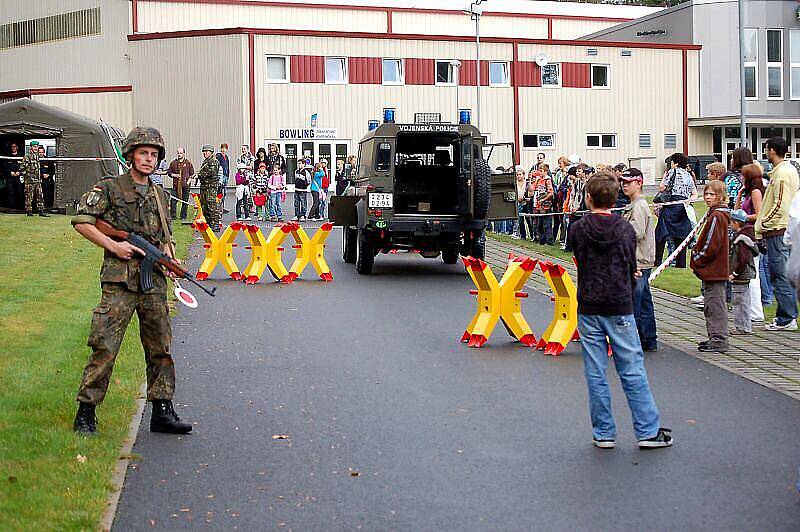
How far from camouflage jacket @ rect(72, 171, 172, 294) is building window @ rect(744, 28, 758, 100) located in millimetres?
52703

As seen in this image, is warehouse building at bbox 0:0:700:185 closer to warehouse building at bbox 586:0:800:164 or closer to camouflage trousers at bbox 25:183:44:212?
warehouse building at bbox 586:0:800:164

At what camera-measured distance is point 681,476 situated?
7.02 meters

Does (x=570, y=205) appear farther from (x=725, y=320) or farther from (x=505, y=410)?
(x=505, y=410)

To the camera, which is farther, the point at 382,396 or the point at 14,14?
the point at 14,14

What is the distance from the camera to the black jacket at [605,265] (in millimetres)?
7879

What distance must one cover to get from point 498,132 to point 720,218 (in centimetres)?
4368

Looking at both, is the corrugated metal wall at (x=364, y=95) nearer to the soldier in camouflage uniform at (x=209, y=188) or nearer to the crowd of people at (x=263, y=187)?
the crowd of people at (x=263, y=187)

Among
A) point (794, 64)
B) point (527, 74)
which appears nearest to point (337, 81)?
point (527, 74)

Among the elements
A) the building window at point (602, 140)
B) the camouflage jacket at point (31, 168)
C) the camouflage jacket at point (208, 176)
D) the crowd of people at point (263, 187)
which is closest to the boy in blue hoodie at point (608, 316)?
the camouflage jacket at point (208, 176)

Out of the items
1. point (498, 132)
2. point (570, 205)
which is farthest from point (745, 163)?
point (498, 132)

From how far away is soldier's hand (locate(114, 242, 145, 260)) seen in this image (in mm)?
7559

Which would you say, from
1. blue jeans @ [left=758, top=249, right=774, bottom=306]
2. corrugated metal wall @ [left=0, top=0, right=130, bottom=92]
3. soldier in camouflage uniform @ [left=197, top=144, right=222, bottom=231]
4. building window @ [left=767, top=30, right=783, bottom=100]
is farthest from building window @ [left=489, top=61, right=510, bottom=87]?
blue jeans @ [left=758, top=249, right=774, bottom=306]

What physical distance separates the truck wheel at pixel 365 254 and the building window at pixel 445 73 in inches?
1399

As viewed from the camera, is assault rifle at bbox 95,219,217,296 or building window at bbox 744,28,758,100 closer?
assault rifle at bbox 95,219,217,296
